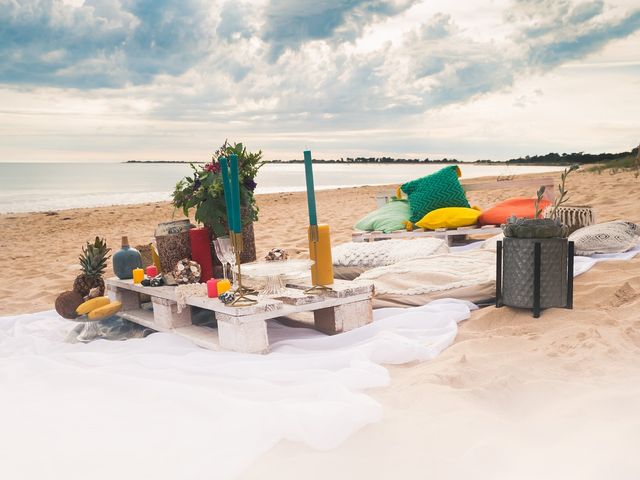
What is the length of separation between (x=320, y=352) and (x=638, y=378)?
1.30 metres

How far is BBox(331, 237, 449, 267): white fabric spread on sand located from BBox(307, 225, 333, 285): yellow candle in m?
1.53

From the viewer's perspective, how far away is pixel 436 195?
20.5 ft

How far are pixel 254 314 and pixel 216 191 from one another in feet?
2.69

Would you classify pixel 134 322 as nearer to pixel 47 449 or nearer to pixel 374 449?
pixel 47 449

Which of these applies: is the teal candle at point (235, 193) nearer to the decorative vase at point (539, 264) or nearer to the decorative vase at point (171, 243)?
the decorative vase at point (171, 243)

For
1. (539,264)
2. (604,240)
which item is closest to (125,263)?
(539,264)

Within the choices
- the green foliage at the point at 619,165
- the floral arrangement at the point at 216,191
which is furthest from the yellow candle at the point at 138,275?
the green foliage at the point at 619,165

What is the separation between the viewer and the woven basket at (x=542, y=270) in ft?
10.2

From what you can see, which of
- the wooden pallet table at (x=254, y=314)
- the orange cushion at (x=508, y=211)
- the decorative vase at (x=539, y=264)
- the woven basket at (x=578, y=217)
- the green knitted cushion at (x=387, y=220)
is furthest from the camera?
the green knitted cushion at (x=387, y=220)

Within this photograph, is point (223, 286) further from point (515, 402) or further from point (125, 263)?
point (515, 402)

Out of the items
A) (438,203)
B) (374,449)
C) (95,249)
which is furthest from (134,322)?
(438,203)

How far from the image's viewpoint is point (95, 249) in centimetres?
380

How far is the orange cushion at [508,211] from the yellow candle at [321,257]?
3135mm

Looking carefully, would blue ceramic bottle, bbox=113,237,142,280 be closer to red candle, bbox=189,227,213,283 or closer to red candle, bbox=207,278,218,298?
red candle, bbox=189,227,213,283
